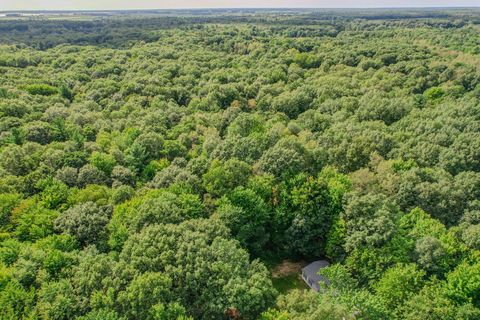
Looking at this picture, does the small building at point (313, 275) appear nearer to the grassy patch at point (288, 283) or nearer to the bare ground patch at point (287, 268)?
the grassy patch at point (288, 283)

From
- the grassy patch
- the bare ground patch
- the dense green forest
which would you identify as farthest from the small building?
the bare ground patch

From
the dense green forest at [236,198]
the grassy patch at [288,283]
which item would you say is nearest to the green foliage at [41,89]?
the dense green forest at [236,198]

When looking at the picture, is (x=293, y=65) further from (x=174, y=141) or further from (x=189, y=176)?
(x=189, y=176)

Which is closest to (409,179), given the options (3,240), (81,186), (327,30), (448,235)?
(448,235)

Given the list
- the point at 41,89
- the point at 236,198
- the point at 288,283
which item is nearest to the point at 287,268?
the point at 288,283

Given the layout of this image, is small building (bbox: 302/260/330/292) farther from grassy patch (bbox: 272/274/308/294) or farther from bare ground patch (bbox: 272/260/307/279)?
bare ground patch (bbox: 272/260/307/279)

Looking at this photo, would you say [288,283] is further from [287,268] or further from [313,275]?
[313,275]
